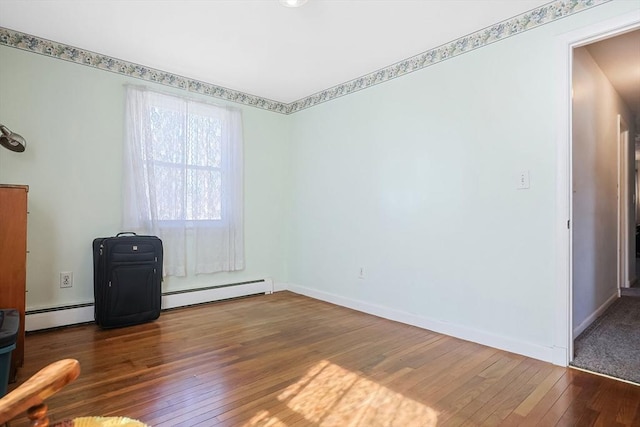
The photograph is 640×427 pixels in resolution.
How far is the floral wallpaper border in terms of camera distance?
7.32ft

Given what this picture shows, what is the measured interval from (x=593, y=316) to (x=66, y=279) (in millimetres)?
4464

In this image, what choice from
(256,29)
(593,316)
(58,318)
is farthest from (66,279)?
(593,316)

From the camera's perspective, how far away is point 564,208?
2.12 metres

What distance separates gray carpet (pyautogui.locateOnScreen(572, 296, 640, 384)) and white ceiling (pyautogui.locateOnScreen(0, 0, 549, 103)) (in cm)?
227

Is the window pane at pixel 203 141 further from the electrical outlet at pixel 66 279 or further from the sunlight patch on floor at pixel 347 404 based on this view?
the sunlight patch on floor at pixel 347 404

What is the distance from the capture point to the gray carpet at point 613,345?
6.63ft

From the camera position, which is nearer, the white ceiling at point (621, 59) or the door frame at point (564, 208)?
the door frame at point (564, 208)

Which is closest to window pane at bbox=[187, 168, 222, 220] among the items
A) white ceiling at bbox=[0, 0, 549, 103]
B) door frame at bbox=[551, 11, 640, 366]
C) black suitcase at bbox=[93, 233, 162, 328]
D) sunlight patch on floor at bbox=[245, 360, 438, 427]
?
black suitcase at bbox=[93, 233, 162, 328]

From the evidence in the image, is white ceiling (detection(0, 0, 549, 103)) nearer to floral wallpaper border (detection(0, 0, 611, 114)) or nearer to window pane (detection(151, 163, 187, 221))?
floral wallpaper border (detection(0, 0, 611, 114))

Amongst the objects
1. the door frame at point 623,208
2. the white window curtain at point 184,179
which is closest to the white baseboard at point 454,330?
the white window curtain at point 184,179

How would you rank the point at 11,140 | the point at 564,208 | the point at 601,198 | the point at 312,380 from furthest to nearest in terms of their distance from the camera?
the point at 601,198 < the point at 11,140 < the point at 564,208 < the point at 312,380

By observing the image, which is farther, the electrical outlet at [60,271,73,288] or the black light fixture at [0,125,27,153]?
the electrical outlet at [60,271,73,288]

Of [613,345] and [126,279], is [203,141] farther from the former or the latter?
[613,345]

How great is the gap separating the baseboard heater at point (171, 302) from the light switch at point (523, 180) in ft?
9.22
